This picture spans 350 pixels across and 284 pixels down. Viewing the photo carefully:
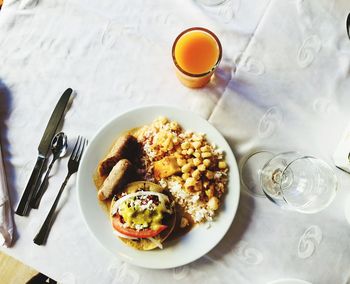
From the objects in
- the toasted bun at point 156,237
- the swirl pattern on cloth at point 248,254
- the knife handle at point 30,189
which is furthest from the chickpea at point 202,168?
the knife handle at point 30,189

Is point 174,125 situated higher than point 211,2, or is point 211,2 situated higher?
point 211,2

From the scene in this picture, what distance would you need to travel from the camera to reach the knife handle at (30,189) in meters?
1.16

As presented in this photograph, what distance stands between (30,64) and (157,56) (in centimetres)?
40

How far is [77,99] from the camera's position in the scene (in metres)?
1.22

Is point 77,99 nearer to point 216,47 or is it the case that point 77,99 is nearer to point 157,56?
point 157,56

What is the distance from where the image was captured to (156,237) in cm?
107

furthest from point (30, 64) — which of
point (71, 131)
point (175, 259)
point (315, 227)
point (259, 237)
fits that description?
point (315, 227)

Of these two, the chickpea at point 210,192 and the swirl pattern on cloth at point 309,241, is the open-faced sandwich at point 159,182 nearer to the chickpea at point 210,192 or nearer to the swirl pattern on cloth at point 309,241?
the chickpea at point 210,192

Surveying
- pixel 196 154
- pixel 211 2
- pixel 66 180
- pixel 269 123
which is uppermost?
pixel 211 2

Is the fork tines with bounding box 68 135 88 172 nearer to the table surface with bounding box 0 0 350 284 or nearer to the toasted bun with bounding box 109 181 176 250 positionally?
the table surface with bounding box 0 0 350 284

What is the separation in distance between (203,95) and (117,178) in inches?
14.1

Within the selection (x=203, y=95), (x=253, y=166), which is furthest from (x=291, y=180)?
(x=203, y=95)

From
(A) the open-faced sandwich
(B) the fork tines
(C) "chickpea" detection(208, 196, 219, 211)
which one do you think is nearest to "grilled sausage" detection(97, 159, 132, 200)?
(A) the open-faced sandwich

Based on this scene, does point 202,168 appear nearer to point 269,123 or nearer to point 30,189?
point 269,123
